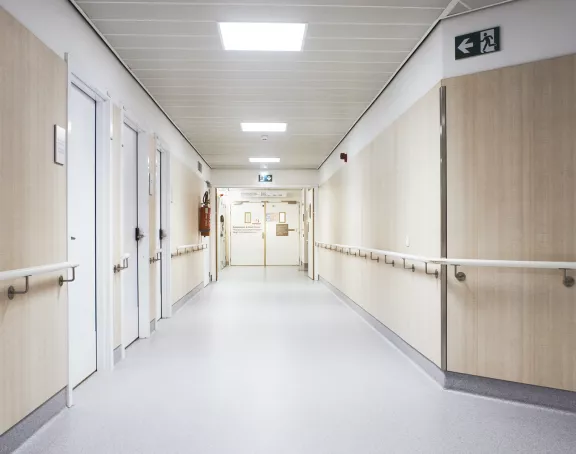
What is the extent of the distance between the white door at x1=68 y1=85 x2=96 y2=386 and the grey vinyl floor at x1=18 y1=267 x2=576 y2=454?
28cm

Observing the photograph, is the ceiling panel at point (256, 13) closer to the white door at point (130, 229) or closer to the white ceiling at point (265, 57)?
the white ceiling at point (265, 57)

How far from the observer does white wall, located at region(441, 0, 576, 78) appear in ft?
10.9

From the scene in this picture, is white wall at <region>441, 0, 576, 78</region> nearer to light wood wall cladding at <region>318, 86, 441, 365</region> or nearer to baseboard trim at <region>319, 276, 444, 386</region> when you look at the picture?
light wood wall cladding at <region>318, 86, 441, 365</region>

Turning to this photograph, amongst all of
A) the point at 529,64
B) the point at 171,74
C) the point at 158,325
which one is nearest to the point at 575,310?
the point at 529,64

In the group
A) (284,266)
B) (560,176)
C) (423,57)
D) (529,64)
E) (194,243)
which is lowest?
(284,266)

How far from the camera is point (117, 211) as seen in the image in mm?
4645

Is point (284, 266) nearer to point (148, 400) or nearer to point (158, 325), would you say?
point (158, 325)

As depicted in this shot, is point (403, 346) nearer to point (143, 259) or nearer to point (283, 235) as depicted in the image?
point (143, 259)

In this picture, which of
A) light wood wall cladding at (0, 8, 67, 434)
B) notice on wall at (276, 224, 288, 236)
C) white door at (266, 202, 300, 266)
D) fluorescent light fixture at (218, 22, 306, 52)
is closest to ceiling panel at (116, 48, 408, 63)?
fluorescent light fixture at (218, 22, 306, 52)

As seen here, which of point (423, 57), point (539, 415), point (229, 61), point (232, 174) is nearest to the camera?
point (539, 415)

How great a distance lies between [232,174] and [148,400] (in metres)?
9.75

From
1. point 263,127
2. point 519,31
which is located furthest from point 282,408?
point 263,127

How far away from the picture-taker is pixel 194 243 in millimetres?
9539

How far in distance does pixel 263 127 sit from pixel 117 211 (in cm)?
381
